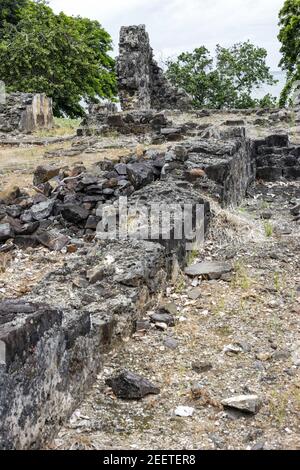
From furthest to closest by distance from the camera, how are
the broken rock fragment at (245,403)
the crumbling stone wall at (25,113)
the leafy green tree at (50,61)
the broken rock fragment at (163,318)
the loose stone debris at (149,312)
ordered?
the leafy green tree at (50,61)
the crumbling stone wall at (25,113)
the broken rock fragment at (163,318)
the broken rock fragment at (245,403)
the loose stone debris at (149,312)

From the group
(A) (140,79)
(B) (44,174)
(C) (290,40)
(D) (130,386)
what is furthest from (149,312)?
(C) (290,40)

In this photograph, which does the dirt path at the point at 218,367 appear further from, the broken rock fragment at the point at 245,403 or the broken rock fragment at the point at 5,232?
the broken rock fragment at the point at 5,232

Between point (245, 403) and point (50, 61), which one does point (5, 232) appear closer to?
point (245, 403)

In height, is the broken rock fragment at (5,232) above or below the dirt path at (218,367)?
above

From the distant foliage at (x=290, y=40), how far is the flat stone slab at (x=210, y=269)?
19701mm

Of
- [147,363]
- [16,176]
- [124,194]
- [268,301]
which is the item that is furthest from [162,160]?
[147,363]

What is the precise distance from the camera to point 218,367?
11.9ft

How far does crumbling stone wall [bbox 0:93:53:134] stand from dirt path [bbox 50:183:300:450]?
9135mm

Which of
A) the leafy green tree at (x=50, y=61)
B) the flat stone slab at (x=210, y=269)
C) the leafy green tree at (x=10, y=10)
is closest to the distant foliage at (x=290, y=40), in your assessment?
the leafy green tree at (x=50, y=61)

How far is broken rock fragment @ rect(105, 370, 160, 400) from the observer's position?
3256 mm

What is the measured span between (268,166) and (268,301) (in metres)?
5.65

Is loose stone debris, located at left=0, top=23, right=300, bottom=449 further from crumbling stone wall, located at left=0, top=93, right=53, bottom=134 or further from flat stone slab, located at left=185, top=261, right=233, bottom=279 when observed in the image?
crumbling stone wall, located at left=0, top=93, right=53, bottom=134

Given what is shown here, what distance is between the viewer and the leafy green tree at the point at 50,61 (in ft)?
71.2

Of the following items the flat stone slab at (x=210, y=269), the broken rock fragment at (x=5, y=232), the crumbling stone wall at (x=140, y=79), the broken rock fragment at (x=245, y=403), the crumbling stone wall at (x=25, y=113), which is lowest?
the broken rock fragment at (x=245, y=403)
